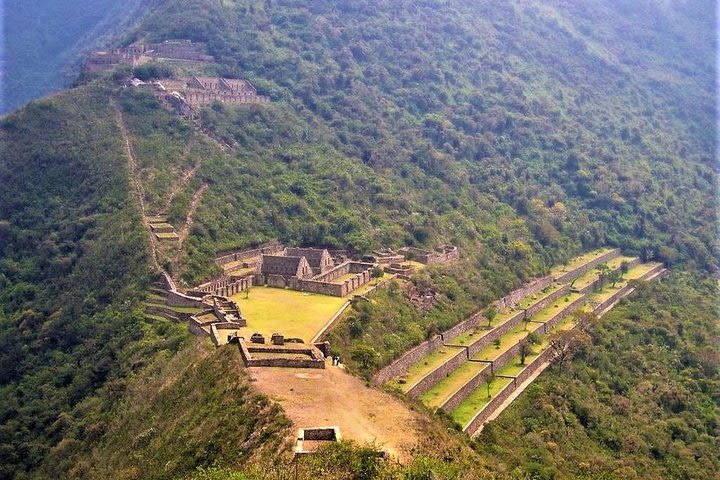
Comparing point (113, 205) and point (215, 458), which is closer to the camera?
point (215, 458)

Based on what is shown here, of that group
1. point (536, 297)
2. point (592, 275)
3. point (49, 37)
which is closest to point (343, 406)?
point (536, 297)

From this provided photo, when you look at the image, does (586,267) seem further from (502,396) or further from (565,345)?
(502,396)

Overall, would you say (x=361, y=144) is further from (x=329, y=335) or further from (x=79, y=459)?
(x=79, y=459)

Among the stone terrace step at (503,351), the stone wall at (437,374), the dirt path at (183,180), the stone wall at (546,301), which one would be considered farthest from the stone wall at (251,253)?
the stone wall at (546,301)

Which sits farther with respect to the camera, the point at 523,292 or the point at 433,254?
the point at 523,292

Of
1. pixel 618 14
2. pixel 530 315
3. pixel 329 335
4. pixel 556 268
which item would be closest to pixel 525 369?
pixel 530 315

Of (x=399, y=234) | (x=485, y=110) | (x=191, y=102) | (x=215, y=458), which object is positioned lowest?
(x=485, y=110)

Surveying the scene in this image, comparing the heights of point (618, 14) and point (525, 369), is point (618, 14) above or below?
below
